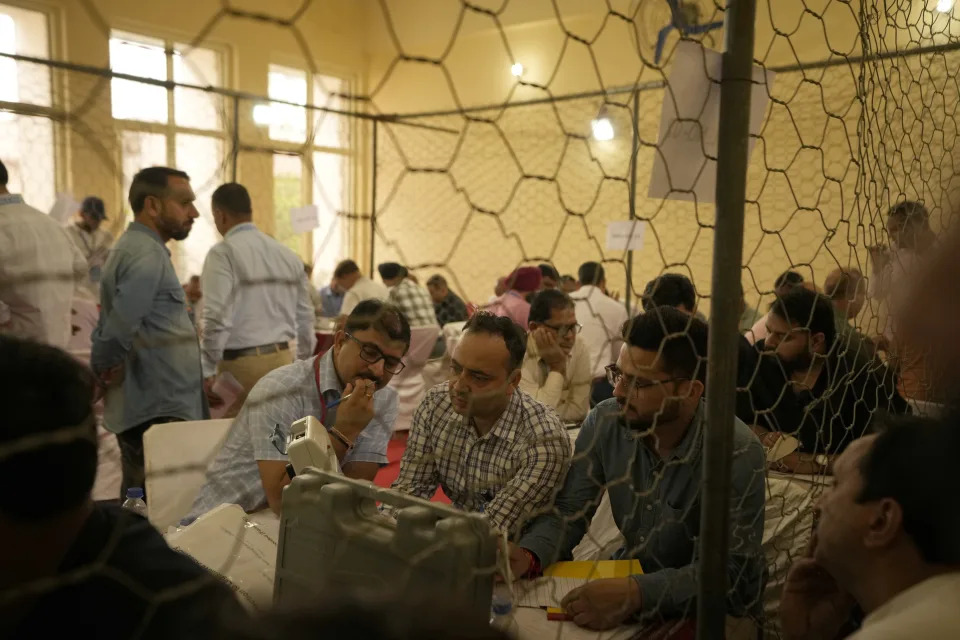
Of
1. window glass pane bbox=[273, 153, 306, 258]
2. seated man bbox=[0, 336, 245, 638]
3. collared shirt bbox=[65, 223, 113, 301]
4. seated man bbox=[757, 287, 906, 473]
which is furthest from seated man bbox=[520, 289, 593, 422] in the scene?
window glass pane bbox=[273, 153, 306, 258]

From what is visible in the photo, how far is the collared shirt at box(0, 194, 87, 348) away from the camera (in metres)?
1.27

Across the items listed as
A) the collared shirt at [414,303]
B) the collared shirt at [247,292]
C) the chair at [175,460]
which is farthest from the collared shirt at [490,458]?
the collared shirt at [414,303]

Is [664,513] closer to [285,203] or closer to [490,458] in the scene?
[490,458]

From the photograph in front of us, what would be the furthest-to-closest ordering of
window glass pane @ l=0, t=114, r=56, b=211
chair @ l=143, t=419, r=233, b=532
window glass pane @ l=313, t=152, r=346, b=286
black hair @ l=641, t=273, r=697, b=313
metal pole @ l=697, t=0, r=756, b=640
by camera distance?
window glass pane @ l=313, t=152, r=346, b=286 → window glass pane @ l=0, t=114, r=56, b=211 → black hair @ l=641, t=273, r=697, b=313 → chair @ l=143, t=419, r=233, b=532 → metal pole @ l=697, t=0, r=756, b=640

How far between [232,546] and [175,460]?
1.72 feet

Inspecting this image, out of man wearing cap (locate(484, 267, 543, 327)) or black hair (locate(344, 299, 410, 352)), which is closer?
black hair (locate(344, 299, 410, 352))

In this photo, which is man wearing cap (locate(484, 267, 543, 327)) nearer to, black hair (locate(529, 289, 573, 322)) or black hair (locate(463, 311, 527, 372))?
black hair (locate(529, 289, 573, 322))

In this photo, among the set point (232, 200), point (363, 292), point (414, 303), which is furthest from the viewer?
point (363, 292)

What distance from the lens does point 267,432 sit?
1.58 meters

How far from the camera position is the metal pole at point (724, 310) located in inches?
35.8

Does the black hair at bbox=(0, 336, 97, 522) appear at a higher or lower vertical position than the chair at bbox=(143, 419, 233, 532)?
higher

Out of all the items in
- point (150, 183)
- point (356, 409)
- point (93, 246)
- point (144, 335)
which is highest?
point (150, 183)

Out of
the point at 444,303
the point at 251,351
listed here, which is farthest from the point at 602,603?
the point at 444,303

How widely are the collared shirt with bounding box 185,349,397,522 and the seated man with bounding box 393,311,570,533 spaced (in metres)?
0.17
